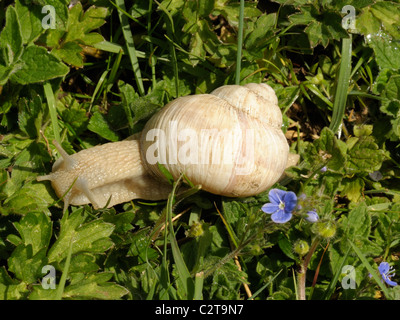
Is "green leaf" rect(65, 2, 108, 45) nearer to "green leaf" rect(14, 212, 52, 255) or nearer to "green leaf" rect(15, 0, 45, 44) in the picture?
"green leaf" rect(15, 0, 45, 44)

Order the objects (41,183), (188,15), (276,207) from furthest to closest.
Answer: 1. (188,15)
2. (41,183)
3. (276,207)

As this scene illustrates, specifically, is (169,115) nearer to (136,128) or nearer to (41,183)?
(136,128)

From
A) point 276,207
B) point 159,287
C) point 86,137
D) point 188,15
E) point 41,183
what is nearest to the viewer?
point 276,207

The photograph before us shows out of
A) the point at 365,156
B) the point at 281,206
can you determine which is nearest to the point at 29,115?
the point at 281,206

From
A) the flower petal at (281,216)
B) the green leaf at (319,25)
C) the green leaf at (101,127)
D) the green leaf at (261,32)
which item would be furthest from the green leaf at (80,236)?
the green leaf at (319,25)

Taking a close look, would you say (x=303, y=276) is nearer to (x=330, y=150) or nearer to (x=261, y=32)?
(x=330, y=150)
